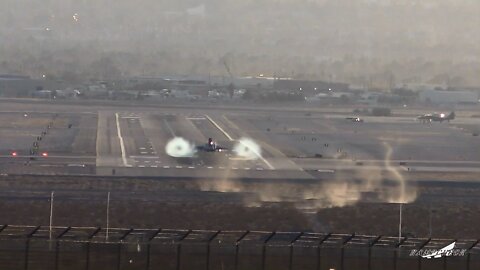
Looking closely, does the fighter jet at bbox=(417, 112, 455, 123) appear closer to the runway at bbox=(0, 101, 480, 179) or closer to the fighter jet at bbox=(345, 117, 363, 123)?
the runway at bbox=(0, 101, 480, 179)

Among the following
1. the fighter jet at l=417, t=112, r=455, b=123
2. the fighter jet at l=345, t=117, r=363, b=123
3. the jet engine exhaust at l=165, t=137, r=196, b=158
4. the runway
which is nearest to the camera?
the runway

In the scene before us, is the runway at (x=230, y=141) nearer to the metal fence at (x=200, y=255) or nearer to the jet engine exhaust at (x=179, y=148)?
the jet engine exhaust at (x=179, y=148)

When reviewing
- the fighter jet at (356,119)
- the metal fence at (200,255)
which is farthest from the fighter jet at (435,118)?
the metal fence at (200,255)

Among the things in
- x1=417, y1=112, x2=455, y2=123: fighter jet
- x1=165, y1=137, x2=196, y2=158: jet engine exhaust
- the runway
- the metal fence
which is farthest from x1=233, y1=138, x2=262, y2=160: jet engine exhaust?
the metal fence

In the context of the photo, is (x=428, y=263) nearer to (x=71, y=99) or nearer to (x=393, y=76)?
(x=71, y=99)

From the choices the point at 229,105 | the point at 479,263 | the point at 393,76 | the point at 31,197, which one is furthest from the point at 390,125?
the point at 393,76
